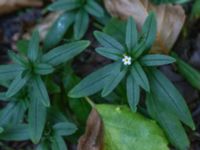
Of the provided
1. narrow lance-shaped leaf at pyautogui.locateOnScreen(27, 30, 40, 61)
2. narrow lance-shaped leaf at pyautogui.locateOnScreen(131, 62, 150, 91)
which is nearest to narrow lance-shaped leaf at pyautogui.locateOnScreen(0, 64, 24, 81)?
narrow lance-shaped leaf at pyautogui.locateOnScreen(27, 30, 40, 61)

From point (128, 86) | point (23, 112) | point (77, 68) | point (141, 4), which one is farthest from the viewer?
point (77, 68)

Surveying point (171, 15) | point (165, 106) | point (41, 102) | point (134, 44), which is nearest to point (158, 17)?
point (171, 15)

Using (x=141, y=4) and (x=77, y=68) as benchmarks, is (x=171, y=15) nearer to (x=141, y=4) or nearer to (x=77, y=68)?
(x=141, y=4)

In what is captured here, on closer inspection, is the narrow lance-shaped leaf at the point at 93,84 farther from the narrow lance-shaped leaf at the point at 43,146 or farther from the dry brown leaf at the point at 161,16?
the dry brown leaf at the point at 161,16

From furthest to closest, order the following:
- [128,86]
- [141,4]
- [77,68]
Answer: [77,68]
[141,4]
[128,86]

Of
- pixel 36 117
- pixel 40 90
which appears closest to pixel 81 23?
pixel 40 90

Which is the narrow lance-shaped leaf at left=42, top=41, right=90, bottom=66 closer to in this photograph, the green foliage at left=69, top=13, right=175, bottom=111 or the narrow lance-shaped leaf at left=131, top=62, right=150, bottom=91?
the green foliage at left=69, top=13, right=175, bottom=111
